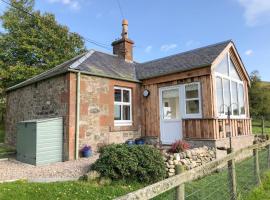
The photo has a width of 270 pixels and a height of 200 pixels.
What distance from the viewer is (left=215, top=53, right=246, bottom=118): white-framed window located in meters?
10.9

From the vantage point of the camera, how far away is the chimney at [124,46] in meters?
15.5

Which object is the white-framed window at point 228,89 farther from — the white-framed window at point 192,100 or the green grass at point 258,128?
the green grass at point 258,128

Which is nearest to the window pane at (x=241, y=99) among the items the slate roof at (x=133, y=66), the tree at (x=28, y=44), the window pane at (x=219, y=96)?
the window pane at (x=219, y=96)

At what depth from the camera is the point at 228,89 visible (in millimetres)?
11898

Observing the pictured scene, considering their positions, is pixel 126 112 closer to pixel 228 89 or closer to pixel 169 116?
pixel 169 116

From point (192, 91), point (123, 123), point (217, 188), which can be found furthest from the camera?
point (123, 123)

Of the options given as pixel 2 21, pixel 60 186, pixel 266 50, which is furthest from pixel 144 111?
pixel 2 21

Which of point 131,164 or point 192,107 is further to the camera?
point 192,107

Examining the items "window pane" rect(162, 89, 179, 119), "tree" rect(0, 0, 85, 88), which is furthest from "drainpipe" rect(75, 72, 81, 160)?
"tree" rect(0, 0, 85, 88)

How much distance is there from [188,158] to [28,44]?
2239cm

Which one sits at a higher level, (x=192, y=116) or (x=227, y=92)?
(x=227, y=92)

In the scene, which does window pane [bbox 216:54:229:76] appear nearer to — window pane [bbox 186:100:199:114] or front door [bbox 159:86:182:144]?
window pane [bbox 186:100:199:114]

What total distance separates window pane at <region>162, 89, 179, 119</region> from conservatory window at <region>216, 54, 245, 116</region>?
2.08m

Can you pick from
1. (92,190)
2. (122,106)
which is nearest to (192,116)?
(122,106)
